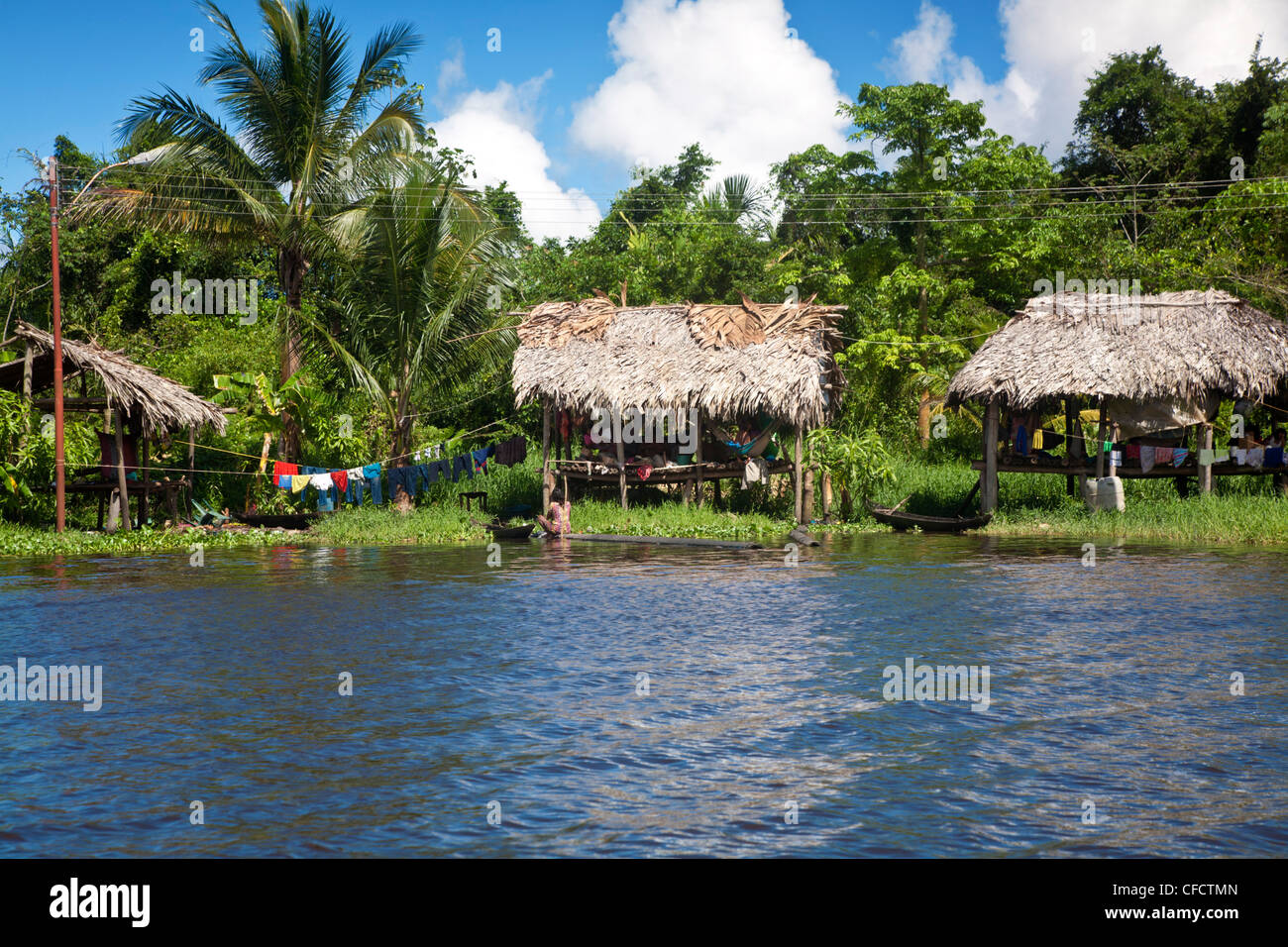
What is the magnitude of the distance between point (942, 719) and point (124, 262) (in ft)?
85.6

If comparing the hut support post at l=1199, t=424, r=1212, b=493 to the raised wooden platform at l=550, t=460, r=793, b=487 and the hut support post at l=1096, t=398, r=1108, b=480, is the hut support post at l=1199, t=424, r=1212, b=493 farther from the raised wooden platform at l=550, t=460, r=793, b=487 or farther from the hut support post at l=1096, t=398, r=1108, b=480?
the raised wooden platform at l=550, t=460, r=793, b=487

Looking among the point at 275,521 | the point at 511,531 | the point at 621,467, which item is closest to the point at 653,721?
the point at 511,531

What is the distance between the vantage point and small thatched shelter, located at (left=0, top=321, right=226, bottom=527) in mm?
20516

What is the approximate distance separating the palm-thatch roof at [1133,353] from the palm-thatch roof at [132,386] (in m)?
14.2

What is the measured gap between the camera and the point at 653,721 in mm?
8695

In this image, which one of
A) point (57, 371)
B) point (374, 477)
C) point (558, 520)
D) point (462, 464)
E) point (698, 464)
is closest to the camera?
point (57, 371)

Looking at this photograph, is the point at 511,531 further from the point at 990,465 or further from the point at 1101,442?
the point at 1101,442

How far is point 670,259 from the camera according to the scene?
32812 millimetres

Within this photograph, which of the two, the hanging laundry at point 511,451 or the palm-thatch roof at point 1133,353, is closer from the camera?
the palm-thatch roof at point 1133,353

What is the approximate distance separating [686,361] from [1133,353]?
7938 millimetres

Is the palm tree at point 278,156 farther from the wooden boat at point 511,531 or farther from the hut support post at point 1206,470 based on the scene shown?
the hut support post at point 1206,470

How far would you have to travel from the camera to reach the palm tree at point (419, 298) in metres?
23.3

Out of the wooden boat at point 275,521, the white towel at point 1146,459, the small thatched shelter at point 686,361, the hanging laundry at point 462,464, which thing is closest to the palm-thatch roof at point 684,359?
the small thatched shelter at point 686,361
